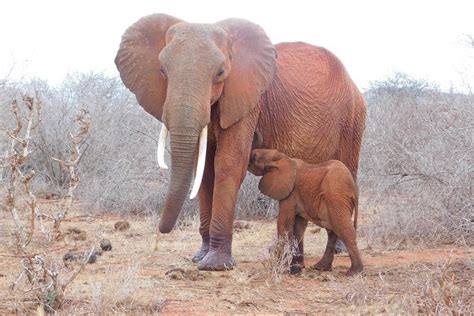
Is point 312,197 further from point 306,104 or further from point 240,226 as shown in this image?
point 240,226

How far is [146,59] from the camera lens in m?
6.98

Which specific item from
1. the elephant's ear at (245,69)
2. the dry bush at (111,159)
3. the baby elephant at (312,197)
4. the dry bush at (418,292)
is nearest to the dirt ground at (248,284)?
the dry bush at (418,292)

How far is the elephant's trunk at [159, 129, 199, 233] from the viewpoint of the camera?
20.4 feet

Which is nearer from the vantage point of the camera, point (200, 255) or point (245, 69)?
point (245, 69)

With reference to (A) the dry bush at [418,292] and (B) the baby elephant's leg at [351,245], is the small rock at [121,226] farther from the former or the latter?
(A) the dry bush at [418,292]

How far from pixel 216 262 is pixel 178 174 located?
0.88m

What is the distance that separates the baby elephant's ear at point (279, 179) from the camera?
21.6 feet

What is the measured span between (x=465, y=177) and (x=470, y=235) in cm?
58

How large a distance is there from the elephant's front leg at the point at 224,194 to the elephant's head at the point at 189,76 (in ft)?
0.60

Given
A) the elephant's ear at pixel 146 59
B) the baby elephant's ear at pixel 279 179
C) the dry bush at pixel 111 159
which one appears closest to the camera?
the baby elephant's ear at pixel 279 179

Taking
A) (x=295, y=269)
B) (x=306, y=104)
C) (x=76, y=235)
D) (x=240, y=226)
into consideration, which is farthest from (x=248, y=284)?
(x=240, y=226)

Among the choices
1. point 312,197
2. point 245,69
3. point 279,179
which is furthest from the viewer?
point 245,69

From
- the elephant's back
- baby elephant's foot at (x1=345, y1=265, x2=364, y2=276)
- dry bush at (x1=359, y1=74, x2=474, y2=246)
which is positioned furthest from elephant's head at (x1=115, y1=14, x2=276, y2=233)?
dry bush at (x1=359, y1=74, x2=474, y2=246)

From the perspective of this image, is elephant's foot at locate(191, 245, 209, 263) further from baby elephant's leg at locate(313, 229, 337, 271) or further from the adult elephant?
baby elephant's leg at locate(313, 229, 337, 271)
